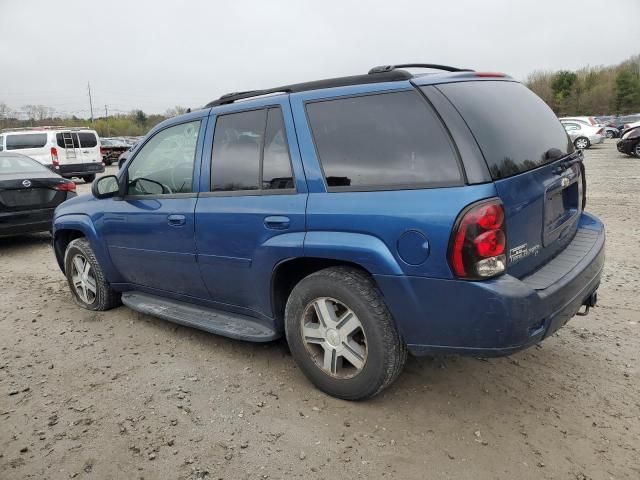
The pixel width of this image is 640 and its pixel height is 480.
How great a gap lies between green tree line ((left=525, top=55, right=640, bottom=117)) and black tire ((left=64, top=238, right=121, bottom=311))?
68.3 meters

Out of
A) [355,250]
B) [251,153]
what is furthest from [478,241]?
[251,153]

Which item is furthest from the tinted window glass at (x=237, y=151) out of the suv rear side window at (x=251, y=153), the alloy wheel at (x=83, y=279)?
the alloy wheel at (x=83, y=279)

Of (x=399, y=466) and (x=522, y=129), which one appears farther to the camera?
(x=522, y=129)

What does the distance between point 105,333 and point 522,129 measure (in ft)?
11.5

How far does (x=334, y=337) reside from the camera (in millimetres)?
2889

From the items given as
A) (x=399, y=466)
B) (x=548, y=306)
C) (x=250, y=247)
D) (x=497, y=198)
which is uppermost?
(x=497, y=198)

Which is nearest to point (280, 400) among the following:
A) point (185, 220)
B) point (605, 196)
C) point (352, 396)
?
point (352, 396)

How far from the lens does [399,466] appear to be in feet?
7.90

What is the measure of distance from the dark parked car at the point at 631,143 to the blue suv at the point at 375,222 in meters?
17.8

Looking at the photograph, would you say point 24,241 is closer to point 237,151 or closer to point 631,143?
point 237,151

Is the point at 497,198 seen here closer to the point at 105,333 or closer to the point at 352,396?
the point at 352,396

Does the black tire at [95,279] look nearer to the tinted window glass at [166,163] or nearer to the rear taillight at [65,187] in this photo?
the tinted window glass at [166,163]

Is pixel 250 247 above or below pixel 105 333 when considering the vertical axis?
above

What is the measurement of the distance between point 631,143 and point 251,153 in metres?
19.3
